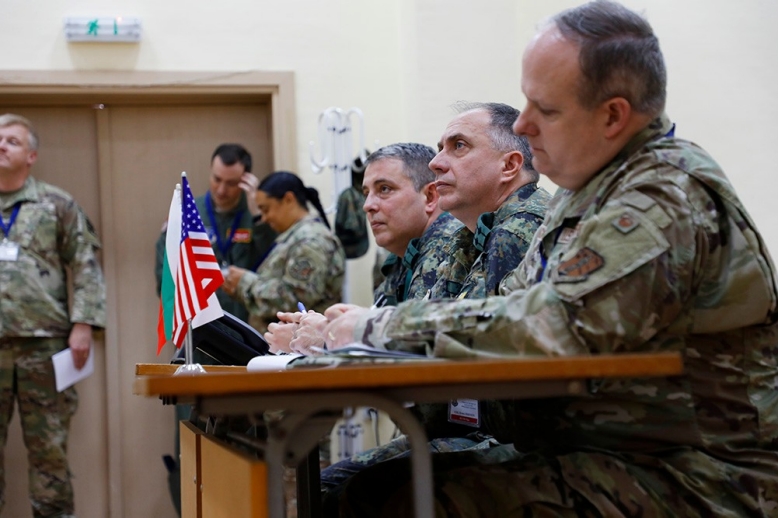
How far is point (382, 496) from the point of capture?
1578mm

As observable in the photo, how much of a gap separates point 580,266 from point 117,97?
4.20 metres

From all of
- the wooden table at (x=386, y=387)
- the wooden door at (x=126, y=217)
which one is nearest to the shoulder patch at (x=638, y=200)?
the wooden table at (x=386, y=387)

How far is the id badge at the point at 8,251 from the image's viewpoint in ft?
14.3

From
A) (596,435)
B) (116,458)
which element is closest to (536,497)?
(596,435)

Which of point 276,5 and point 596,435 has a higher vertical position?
point 276,5

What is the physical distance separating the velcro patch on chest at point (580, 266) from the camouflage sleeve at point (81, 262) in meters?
3.54

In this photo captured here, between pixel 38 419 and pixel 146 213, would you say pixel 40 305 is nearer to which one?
pixel 38 419

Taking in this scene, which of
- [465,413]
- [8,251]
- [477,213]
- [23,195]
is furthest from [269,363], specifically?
[23,195]

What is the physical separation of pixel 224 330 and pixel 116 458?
10.0 feet

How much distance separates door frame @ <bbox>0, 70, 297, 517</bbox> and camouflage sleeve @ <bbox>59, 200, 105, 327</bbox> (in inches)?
20.9

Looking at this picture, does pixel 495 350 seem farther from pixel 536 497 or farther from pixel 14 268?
pixel 14 268

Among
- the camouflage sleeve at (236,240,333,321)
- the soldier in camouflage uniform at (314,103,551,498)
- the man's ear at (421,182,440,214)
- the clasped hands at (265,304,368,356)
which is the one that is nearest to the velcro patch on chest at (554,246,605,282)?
the clasped hands at (265,304,368,356)

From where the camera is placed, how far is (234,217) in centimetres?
490

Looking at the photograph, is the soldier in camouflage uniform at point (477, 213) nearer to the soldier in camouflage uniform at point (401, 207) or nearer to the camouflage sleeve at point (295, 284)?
the soldier in camouflage uniform at point (401, 207)
